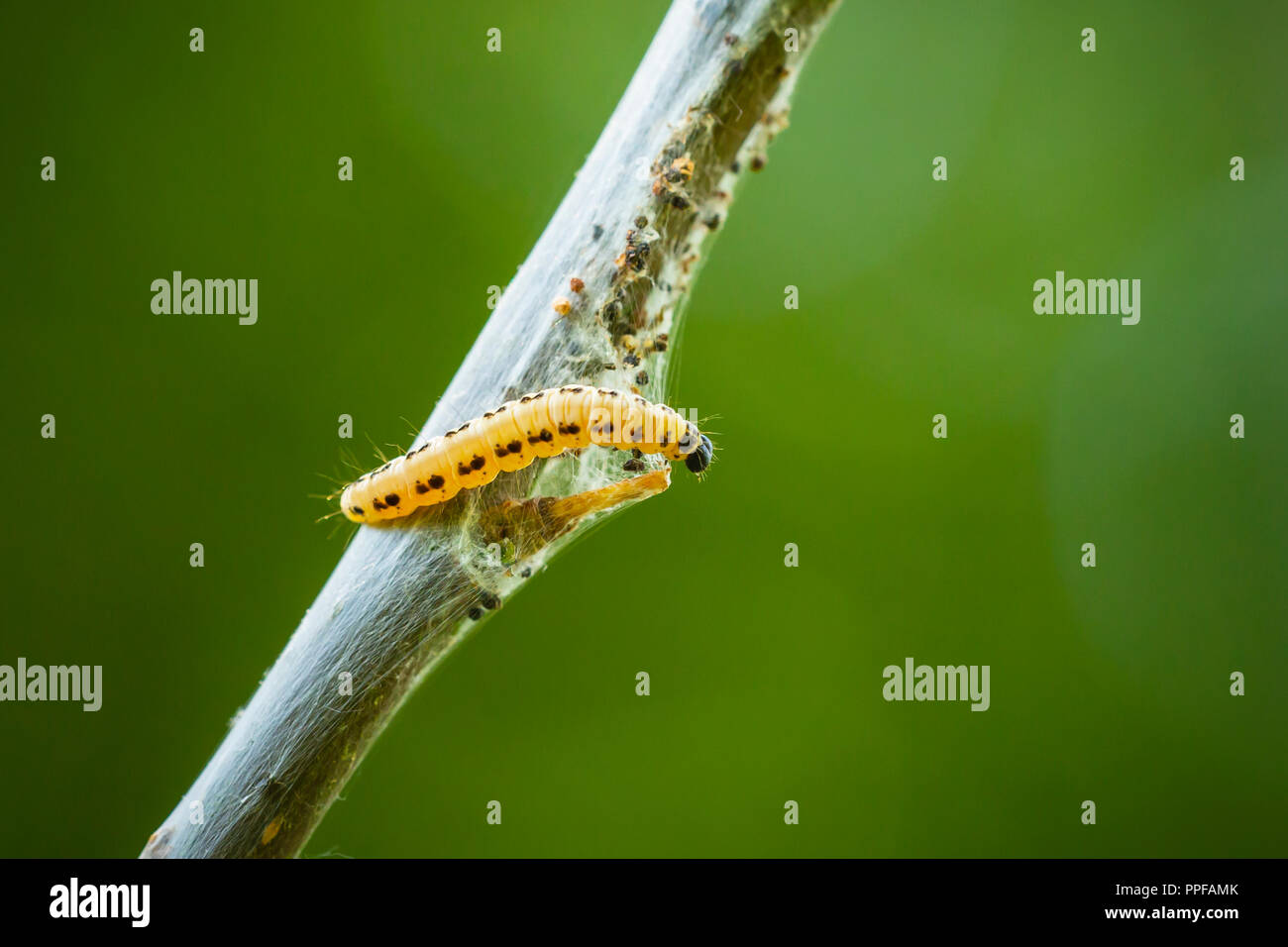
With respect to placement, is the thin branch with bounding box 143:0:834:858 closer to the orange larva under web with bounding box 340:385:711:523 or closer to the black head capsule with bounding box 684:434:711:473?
the orange larva under web with bounding box 340:385:711:523

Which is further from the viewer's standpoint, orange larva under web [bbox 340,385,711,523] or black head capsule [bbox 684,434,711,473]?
black head capsule [bbox 684,434,711,473]

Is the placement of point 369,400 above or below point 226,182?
below

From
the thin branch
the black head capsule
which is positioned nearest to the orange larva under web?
the thin branch

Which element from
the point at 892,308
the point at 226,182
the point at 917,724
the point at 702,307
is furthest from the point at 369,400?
the point at 917,724

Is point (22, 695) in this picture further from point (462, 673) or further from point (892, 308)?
point (892, 308)
